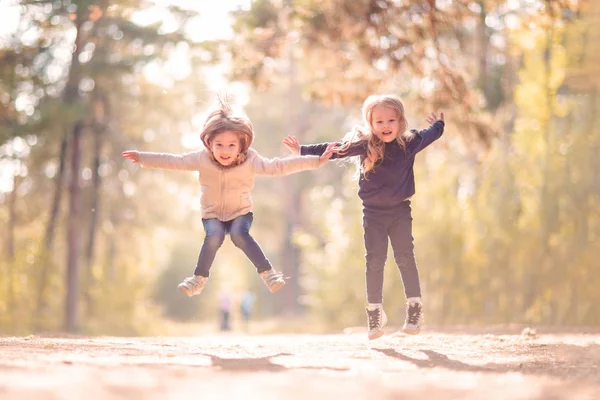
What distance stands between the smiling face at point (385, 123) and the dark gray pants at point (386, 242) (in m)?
0.59

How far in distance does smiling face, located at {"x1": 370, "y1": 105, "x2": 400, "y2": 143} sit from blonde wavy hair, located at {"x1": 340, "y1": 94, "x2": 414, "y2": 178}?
0.10 ft

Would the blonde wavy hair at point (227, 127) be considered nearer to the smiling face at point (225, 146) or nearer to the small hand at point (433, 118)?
the smiling face at point (225, 146)

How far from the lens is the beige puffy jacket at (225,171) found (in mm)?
7352

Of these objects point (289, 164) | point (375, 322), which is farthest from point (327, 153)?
point (375, 322)

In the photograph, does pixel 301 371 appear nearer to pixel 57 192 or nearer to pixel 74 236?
pixel 74 236

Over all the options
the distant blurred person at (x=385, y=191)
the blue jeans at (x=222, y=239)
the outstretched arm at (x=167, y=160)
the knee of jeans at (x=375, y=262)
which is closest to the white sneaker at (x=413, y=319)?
the distant blurred person at (x=385, y=191)

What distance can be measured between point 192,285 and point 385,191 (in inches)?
70.4

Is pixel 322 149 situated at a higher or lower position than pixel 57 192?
lower

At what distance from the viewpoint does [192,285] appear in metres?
7.15

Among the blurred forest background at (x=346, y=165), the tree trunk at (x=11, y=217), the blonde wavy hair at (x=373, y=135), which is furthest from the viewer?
the tree trunk at (x=11, y=217)

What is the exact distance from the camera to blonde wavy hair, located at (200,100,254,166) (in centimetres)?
729

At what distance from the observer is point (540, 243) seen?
1533cm

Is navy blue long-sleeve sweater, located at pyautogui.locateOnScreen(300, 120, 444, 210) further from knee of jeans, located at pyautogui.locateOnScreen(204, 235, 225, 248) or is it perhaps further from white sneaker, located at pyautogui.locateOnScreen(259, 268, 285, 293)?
knee of jeans, located at pyautogui.locateOnScreen(204, 235, 225, 248)

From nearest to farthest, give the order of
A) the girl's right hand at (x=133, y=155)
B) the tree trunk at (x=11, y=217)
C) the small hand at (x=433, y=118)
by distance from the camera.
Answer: the girl's right hand at (x=133, y=155), the small hand at (x=433, y=118), the tree trunk at (x=11, y=217)
